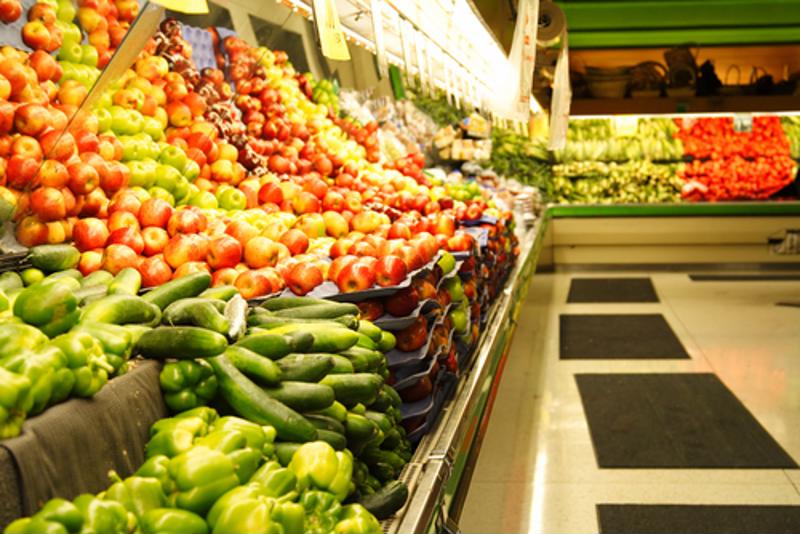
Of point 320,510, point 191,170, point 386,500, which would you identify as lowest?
point 386,500

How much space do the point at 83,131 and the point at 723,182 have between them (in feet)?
29.3

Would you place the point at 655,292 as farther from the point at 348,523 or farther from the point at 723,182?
the point at 348,523

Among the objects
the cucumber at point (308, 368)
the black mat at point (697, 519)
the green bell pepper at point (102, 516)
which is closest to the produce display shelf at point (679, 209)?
the black mat at point (697, 519)

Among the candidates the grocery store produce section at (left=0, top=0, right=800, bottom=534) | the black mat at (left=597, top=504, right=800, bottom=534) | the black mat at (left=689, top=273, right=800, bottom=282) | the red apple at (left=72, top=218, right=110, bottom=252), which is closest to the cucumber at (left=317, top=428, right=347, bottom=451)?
the grocery store produce section at (left=0, top=0, right=800, bottom=534)

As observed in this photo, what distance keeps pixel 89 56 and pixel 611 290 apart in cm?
720

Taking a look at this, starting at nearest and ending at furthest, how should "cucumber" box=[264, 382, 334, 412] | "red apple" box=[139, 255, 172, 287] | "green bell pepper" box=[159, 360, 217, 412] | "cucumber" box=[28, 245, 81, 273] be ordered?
"green bell pepper" box=[159, 360, 217, 412] → "cucumber" box=[264, 382, 334, 412] → "cucumber" box=[28, 245, 81, 273] → "red apple" box=[139, 255, 172, 287]

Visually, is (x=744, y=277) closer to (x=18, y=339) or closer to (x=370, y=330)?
(x=370, y=330)

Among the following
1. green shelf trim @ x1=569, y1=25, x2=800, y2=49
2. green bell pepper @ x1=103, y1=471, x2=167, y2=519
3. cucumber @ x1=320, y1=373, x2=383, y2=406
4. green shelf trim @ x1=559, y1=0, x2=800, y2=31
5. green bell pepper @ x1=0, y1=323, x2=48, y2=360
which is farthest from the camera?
green shelf trim @ x1=569, y1=25, x2=800, y2=49

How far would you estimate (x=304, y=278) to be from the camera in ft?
8.43

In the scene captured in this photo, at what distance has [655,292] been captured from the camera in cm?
922

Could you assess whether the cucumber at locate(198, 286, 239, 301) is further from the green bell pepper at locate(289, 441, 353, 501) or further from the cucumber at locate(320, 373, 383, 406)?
the green bell pepper at locate(289, 441, 353, 501)

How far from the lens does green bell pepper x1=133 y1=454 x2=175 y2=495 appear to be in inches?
50.7

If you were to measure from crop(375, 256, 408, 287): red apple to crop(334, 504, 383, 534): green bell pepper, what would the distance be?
108 cm

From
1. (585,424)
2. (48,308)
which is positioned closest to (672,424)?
(585,424)
